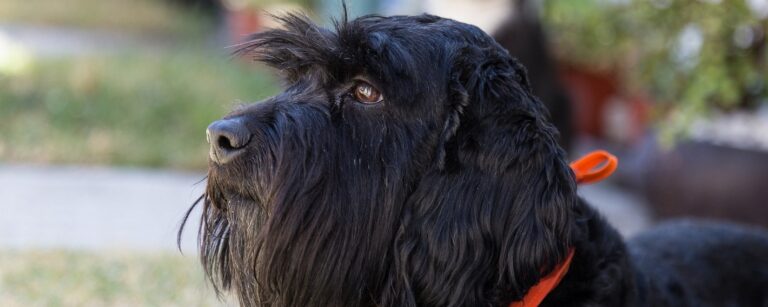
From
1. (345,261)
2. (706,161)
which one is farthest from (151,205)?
(345,261)

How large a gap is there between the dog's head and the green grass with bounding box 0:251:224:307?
193cm

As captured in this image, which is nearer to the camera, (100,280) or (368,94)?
(368,94)

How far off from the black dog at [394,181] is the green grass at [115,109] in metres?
4.85

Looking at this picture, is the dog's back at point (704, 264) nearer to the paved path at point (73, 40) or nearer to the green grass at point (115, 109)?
the green grass at point (115, 109)

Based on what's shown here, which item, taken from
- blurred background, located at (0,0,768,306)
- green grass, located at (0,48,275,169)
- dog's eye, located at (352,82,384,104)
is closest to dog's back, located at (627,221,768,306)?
dog's eye, located at (352,82,384,104)

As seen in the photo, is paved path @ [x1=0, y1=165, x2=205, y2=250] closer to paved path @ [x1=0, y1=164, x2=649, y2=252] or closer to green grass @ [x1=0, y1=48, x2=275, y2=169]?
paved path @ [x1=0, y1=164, x2=649, y2=252]

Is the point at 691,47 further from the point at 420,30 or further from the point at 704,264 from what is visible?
the point at 420,30

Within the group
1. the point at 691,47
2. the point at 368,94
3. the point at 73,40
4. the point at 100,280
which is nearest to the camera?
the point at 368,94

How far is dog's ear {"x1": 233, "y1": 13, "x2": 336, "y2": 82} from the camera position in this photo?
8.95 feet

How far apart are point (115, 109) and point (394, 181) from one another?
6935mm

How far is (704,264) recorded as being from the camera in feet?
11.2

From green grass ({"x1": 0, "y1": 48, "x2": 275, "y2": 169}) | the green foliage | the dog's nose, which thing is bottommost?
green grass ({"x1": 0, "y1": 48, "x2": 275, "y2": 169})

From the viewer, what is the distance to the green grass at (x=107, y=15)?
15023 mm

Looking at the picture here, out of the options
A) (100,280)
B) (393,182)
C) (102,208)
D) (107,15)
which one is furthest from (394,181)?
(107,15)
